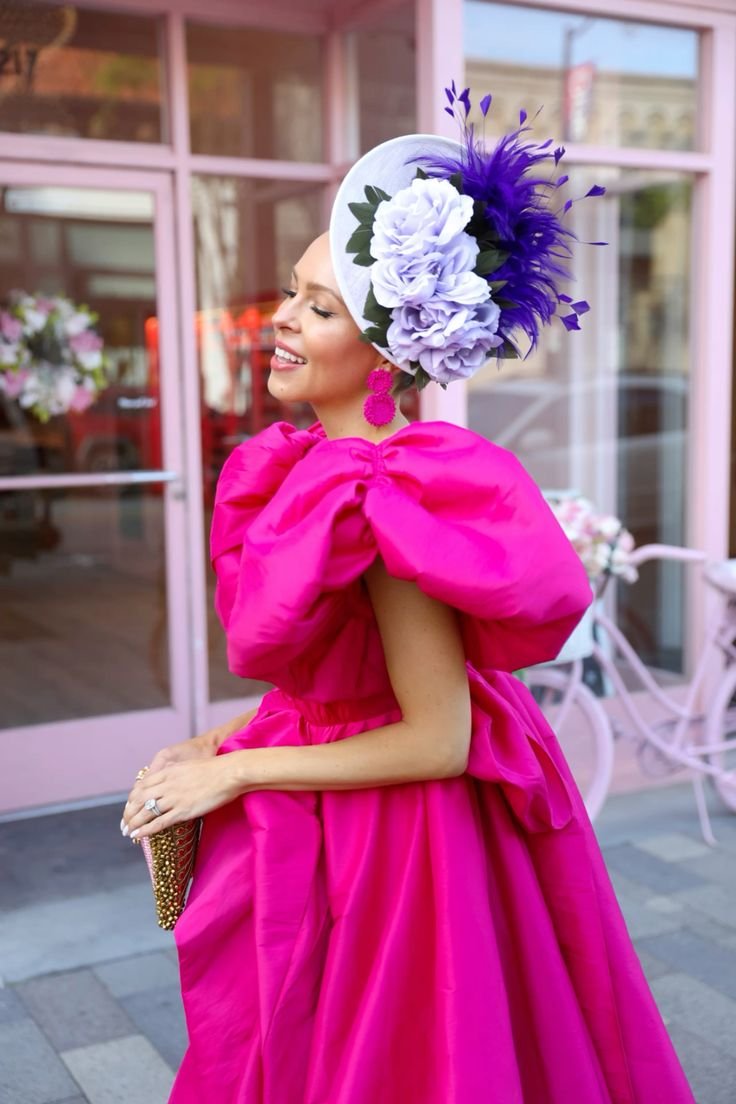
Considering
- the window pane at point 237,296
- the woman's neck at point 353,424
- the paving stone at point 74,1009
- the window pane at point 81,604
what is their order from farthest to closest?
the window pane at point 237,296 → the window pane at point 81,604 → the paving stone at point 74,1009 → the woman's neck at point 353,424

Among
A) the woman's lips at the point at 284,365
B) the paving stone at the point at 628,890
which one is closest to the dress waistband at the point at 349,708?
the woman's lips at the point at 284,365

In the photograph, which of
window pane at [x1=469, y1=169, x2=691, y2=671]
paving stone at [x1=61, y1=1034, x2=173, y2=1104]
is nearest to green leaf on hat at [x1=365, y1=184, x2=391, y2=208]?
paving stone at [x1=61, y1=1034, x2=173, y2=1104]

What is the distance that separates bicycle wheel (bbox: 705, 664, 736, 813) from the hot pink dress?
103 inches

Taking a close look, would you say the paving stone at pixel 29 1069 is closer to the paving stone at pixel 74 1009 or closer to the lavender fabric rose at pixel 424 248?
the paving stone at pixel 74 1009

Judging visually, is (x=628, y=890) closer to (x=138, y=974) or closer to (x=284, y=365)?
(x=138, y=974)

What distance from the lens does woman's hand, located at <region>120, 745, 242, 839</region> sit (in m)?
1.63

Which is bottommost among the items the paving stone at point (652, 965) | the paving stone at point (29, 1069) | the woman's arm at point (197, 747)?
the paving stone at point (652, 965)

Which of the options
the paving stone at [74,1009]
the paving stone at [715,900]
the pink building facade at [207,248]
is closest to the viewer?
the paving stone at [74,1009]

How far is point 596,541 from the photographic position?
405 cm

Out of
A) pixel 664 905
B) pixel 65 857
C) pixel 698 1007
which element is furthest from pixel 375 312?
pixel 65 857

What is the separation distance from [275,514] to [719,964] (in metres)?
2.38

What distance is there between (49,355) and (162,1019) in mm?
2515

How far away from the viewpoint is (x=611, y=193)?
17.2ft

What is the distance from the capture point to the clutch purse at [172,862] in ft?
5.51
